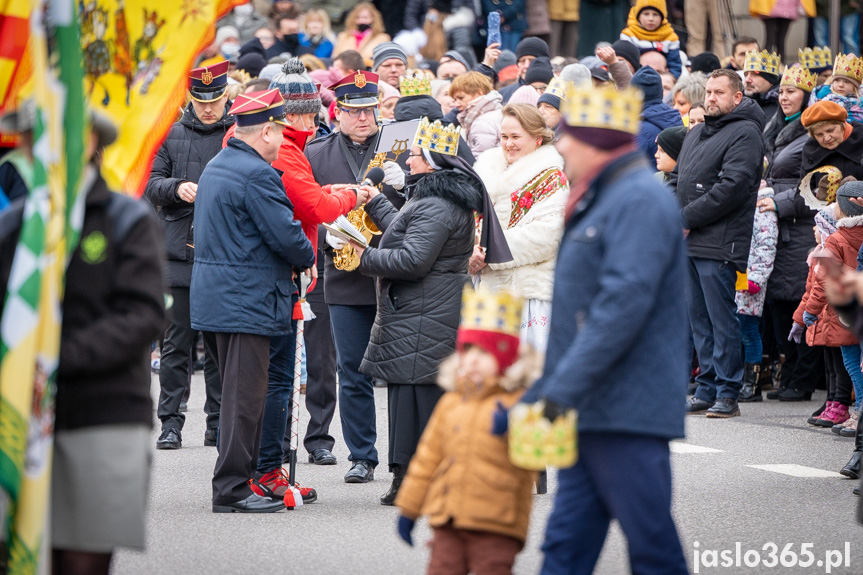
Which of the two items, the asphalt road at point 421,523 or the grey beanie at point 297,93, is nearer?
the asphalt road at point 421,523

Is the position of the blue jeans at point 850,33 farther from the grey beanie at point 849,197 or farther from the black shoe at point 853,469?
the black shoe at point 853,469

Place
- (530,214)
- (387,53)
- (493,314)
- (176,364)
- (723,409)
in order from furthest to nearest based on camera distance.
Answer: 1. (387,53)
2. (723,409)
3. (176,364)
4. (530,214)
5. (493,314)

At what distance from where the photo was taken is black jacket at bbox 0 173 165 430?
4.10 m

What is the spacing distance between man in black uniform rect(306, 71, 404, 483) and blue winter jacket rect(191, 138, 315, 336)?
3.50ft

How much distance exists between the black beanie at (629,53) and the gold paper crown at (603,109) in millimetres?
10882

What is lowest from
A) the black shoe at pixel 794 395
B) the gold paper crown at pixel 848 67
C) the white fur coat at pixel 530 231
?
→ the black shoe at pixel 794 395

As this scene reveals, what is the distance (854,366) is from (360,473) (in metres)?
3.92

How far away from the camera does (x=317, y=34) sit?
18.3m

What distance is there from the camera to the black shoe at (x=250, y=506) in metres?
7.23

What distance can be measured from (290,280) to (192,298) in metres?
0.57

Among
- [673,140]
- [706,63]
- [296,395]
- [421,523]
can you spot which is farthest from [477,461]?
[706,63]

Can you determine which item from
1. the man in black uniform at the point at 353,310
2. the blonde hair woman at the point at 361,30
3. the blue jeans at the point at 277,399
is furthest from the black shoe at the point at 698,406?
the blonde hair woman at the point at 361,30

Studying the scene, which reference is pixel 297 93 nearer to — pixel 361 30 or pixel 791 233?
pixel 791 233

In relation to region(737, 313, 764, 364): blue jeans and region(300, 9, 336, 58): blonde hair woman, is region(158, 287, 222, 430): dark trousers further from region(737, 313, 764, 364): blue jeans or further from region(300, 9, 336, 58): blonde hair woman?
region(300, 9, 336, 58): blonde hair woman
